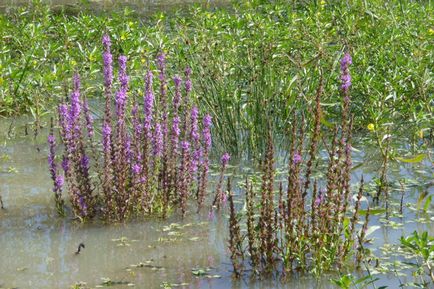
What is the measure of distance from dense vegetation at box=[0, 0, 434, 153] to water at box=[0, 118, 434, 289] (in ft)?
3.00

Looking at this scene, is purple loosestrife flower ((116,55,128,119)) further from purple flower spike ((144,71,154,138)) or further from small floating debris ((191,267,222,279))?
small floating debris ((191,267,222,279))

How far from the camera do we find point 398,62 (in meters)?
7.75

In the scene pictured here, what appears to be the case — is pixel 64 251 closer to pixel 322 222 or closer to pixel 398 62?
pixel 322 222

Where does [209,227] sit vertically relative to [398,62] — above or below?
below

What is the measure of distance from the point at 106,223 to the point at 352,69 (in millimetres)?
3245

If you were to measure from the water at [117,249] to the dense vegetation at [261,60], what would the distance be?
0.91m

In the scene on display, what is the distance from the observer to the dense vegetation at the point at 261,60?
6.98m

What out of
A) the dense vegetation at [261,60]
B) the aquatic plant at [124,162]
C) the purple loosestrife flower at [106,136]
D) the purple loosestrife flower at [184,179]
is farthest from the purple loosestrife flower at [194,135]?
the dense vegetation at [261,60]

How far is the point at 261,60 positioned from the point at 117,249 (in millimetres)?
2338

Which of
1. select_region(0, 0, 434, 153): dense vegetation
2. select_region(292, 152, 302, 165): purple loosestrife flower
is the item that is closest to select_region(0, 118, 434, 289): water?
select_region(292, 152, 302, 165): purple loosestrife flower

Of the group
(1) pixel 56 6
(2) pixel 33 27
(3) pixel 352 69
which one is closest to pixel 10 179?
(3) pixel 352 69

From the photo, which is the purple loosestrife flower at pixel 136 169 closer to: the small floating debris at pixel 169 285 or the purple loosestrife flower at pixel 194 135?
the purple loosestrife flower at pixel 194 135

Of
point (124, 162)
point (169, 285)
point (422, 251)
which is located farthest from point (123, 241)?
point (422, 251)

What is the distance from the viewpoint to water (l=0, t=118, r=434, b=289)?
4.69 metres
